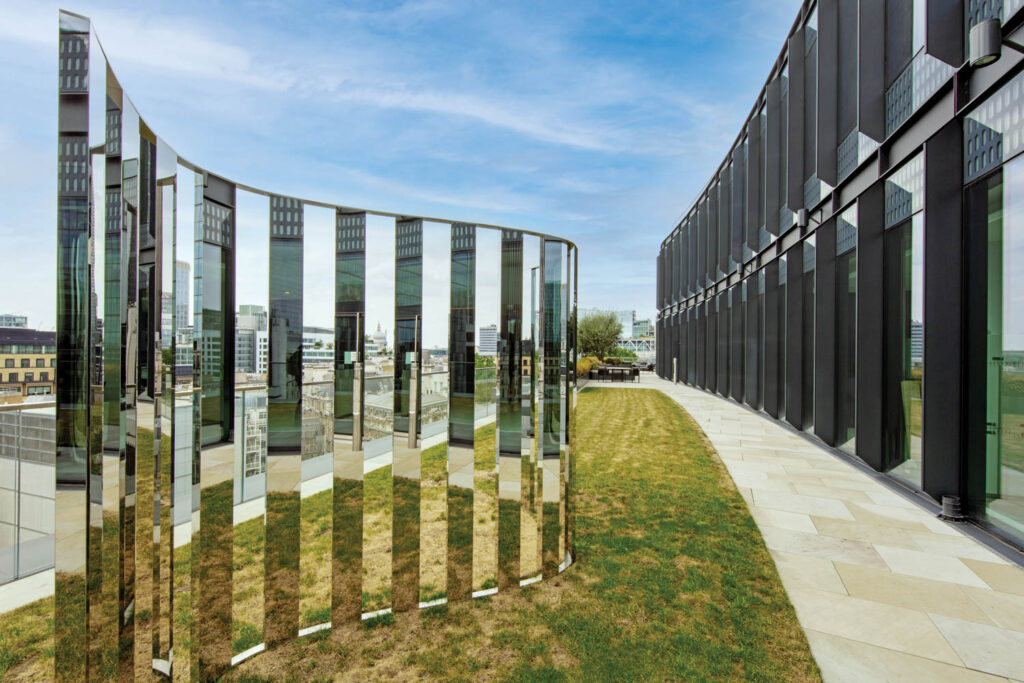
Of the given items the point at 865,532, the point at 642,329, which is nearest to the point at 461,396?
the point at 865,532

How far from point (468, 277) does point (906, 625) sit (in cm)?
402

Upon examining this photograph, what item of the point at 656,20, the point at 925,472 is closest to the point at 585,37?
the point at 656,20

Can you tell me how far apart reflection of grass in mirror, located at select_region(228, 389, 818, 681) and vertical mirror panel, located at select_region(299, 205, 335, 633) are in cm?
51

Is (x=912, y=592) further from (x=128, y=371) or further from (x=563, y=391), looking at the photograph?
(x=128, y=371)

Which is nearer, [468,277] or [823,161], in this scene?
[468,277]

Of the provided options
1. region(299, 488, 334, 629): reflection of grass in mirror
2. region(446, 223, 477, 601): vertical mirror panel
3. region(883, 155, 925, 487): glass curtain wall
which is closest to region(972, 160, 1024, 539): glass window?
region(883, 155, 925, 487): glass curtain wall

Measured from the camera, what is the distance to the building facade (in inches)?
208

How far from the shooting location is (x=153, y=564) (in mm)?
1944

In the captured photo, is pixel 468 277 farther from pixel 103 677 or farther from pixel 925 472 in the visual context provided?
pixel 925 472

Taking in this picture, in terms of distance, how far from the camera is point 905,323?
740cm

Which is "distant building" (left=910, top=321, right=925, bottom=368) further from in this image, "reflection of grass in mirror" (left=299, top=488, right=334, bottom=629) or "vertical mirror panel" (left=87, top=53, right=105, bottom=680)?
"vertical mirror panel" (left=87, top=53, right=105, bottom=680)

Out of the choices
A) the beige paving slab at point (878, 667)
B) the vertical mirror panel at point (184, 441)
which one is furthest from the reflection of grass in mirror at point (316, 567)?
the beige paving slab at point (878, 667)

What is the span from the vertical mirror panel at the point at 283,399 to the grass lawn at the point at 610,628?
0.66m

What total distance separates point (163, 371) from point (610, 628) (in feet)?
10.0
